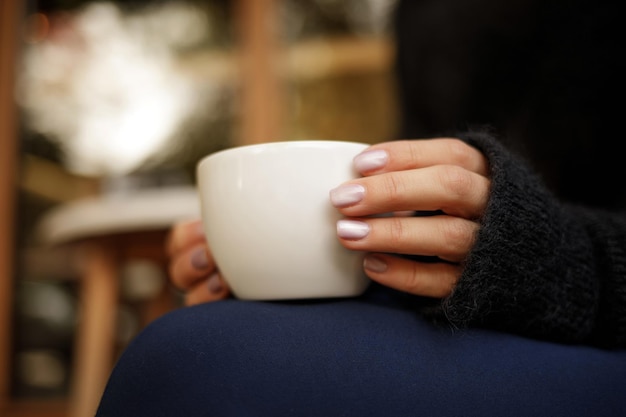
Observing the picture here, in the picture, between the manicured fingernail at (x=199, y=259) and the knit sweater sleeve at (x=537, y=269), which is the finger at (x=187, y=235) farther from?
the knit sweater sleeve at (x=537, y=269)

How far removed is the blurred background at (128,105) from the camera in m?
1.93

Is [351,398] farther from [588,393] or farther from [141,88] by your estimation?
[141,88]

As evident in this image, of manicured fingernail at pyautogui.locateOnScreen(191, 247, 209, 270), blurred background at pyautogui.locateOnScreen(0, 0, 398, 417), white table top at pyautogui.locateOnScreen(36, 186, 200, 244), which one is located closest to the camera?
manicured fingernail at pyautogui.locateOnScreen(191, 247, 209, 270)

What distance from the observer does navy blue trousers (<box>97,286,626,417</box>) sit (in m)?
0.26

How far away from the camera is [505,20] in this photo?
785 millimetres

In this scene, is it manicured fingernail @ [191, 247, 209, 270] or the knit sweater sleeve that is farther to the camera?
manicured fingernail @ [191, 247, 209, 270]

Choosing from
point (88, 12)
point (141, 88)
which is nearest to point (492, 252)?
point (141, 88)

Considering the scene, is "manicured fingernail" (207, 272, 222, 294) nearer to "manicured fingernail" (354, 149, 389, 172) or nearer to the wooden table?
"manicured fingernail" (354, 149, 389, 172)

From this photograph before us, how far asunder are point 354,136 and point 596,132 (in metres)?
1.35

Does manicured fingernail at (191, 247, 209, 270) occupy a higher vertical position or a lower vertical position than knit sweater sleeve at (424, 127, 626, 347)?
lower

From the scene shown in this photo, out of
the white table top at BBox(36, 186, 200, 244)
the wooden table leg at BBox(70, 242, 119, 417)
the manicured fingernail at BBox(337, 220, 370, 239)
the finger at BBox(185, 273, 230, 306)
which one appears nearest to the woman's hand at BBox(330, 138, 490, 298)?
the manicured fingernail at BBox(337, 220, 370, 239)

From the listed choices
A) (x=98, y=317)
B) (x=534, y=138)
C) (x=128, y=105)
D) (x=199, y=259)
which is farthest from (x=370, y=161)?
(x=128, y=105)

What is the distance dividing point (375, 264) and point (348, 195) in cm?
5

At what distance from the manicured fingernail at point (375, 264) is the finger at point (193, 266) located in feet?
0.47
